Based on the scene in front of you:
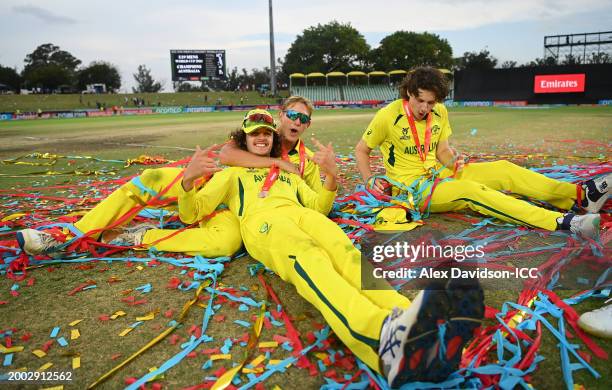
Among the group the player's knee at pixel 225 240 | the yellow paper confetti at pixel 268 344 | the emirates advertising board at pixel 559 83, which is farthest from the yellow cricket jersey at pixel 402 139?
the emirates advertising board at pixel 559 83

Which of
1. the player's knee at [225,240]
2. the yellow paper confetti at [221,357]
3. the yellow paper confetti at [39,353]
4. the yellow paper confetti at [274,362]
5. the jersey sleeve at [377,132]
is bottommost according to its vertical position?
the yellow paper confetti at [274,362]

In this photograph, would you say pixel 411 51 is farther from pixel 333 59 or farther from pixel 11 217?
pixel 11 217

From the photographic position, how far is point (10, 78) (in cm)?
6850

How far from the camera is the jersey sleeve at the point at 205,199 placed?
10.1ft

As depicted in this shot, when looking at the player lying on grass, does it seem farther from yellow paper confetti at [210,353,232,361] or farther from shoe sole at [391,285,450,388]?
shoe sole at [391,285,450,388]

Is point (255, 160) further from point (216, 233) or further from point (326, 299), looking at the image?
point (326, 299)

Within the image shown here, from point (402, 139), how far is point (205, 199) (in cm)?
220

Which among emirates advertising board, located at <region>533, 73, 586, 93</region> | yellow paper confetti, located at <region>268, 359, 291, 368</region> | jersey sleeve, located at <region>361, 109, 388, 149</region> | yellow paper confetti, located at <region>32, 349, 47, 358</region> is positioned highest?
emirates advertising board, located at <region>533, 73, 586, 93</region>

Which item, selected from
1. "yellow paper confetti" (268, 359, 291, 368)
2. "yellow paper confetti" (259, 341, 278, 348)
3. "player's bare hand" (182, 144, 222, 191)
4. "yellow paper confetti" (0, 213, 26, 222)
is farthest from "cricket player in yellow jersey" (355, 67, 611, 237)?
"yellow paper confetti" (0, 213, 26, 222)

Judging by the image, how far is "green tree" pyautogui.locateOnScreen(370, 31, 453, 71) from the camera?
66.9 metres

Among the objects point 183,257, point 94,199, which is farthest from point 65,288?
point 94,199

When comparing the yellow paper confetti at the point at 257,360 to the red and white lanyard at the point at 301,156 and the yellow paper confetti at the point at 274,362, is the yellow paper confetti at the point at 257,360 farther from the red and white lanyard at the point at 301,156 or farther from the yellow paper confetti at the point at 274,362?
the red and white lanyard at the point at 301,156

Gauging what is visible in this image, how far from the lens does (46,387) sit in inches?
70.9

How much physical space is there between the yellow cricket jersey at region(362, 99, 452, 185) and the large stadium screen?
2059 inches
